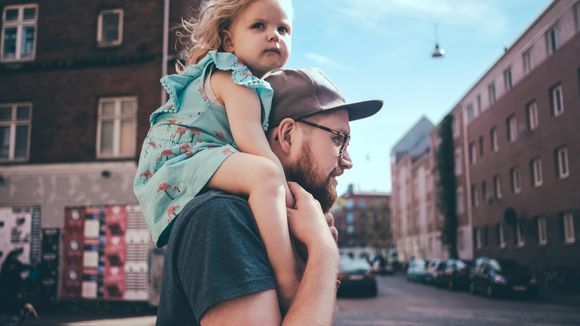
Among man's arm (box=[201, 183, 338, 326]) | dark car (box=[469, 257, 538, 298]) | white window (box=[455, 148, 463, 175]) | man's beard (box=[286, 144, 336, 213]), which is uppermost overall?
white window (box=[455, 148, 463, 175])

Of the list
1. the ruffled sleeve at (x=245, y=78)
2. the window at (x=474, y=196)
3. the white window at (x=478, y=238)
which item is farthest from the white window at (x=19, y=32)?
the window at (x=474, y=196)

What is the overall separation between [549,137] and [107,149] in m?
21.9

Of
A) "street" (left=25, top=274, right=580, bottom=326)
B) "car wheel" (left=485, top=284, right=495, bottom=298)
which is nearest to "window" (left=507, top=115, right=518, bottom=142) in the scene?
"car wheel" (left=485, top=284, right=495, bottom=298)

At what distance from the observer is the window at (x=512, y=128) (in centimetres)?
3344

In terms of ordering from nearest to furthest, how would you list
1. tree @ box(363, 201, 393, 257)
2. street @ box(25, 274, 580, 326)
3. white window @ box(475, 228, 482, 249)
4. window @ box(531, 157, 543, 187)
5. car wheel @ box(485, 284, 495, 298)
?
street @ box(25, 274, 580, 326) < car wheel @ box(485, 284, 495, 298) < window @ box(531, 157, 543, 187) < white window @ box(475, 228, 482, 249) < tree @ box(363, 201, 393, 257)

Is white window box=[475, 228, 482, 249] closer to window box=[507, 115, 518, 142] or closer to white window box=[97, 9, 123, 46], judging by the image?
window box=[507, 115, 518, 142]

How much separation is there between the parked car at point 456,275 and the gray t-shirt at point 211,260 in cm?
3103

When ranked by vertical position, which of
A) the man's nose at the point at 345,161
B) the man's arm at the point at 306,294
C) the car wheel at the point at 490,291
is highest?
the man's nose at the point at 345,161

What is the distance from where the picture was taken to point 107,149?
1781 cm

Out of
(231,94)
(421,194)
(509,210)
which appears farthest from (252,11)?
(421,194)

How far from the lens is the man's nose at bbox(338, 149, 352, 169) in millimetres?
1998

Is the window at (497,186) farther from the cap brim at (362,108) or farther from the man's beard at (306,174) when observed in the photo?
the man's beard at (306,174)

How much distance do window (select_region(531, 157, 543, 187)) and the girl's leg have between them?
31.7 meters

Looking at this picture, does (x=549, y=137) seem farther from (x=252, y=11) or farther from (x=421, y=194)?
(x=421, y=194)
